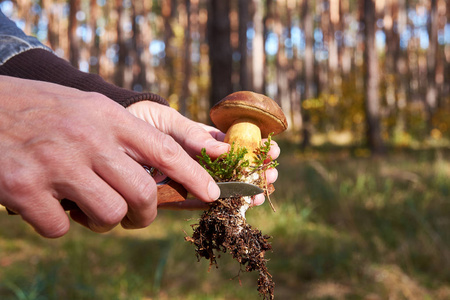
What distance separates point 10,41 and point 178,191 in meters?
1.03

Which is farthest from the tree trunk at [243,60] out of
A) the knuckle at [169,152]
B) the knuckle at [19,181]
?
the knuckle at [19,181]

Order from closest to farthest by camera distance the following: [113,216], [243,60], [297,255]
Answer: [113,216]
[297,255]
[243,60]

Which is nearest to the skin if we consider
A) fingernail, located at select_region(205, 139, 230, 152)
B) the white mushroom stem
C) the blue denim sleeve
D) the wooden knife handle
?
the wooden knife handle

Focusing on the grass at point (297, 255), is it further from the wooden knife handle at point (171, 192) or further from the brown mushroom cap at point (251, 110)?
the wooden knife handle at point (171, 192)

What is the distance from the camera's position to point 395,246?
161 inches

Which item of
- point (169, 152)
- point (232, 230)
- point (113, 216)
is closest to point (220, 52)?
point (232, 230)

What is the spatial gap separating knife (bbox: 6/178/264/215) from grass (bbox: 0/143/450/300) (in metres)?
1.58

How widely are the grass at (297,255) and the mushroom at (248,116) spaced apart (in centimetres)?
147

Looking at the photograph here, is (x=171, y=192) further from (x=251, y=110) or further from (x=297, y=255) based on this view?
(x=297, y=255)

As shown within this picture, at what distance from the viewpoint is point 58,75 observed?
63.4 inches

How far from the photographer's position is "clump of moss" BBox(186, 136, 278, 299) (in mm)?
1364

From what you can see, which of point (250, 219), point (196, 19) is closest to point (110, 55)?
point (196, 19)

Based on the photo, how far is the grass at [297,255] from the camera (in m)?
3.47

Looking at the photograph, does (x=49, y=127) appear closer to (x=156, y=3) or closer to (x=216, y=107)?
(x=216, y=107)
